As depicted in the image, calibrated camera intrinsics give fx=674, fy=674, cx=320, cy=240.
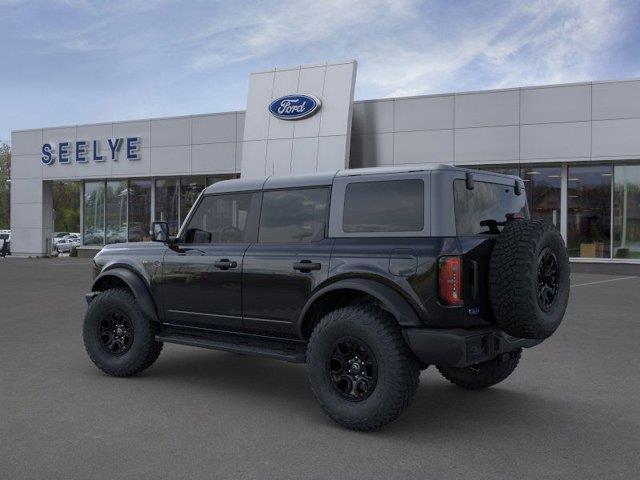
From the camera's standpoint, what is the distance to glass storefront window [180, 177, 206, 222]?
28.7 metres

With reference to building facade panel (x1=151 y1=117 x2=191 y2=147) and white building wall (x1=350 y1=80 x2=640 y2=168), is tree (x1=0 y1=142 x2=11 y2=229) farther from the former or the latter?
white building wall (x1=350 y1=80 x2=640 y2=168)

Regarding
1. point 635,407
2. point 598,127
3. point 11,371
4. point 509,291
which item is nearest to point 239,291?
point 509,291

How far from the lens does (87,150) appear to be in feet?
99.1

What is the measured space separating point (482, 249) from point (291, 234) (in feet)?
5.37

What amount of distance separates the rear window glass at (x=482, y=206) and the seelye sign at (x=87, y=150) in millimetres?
25201

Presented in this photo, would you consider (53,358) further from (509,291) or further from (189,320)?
(509,291)

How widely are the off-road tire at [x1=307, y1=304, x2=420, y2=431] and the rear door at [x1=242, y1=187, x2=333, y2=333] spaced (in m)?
0.38

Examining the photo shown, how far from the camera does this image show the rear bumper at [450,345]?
4.61 metres

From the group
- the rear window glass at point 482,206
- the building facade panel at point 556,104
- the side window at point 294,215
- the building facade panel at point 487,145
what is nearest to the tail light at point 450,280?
the rear window glass at point 482,206

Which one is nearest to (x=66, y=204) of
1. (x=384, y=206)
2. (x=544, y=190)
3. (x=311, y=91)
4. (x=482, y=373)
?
(x=311, y=91)

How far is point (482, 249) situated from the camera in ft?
16.0

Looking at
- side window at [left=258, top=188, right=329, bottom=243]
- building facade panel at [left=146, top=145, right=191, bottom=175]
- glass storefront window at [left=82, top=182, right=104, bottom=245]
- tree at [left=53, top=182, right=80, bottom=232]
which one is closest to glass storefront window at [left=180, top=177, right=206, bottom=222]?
building facade panel at [left=146, top=145, right=191, bottom=175]

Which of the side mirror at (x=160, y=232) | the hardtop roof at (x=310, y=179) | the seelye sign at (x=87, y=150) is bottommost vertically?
the side mirror at (x=160, y=232)

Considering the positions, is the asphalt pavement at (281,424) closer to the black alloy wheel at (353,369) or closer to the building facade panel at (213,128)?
the black alloy wheel at (353,369)
